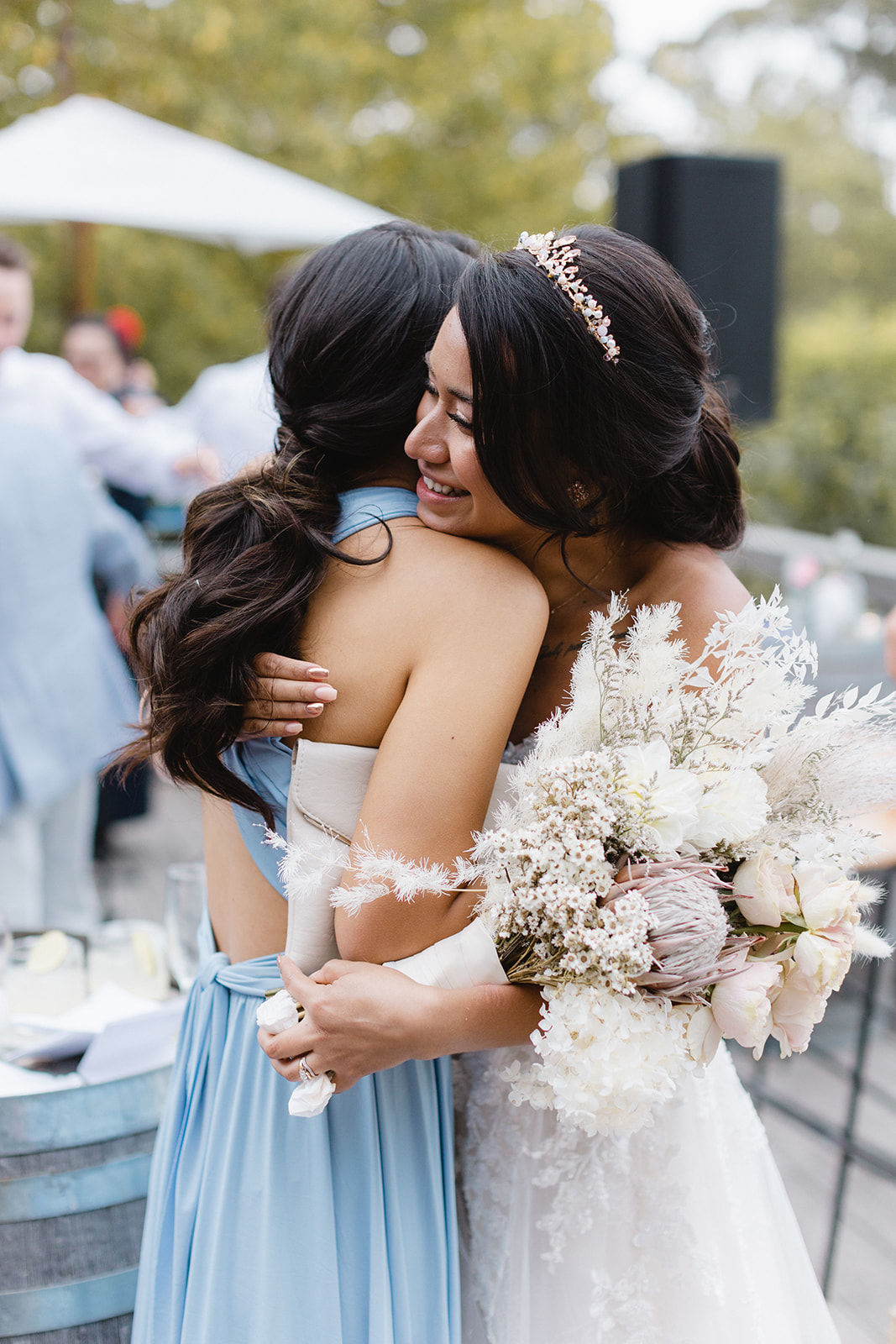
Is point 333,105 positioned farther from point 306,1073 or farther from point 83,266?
point 306,1073

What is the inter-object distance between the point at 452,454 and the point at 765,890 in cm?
58

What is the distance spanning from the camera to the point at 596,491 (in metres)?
1.37

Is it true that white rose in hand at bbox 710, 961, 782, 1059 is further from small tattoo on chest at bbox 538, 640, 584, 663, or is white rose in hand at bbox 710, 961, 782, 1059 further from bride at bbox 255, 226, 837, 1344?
small tattoo on chest at bbox 538, 640, 584, 663

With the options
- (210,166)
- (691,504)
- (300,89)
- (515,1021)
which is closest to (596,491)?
(691,504)

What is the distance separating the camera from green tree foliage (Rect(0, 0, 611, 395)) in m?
9.45

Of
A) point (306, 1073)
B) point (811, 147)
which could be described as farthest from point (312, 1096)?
point (811, 147)

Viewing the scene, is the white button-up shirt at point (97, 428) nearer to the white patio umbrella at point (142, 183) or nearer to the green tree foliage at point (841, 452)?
the white patio umbrella at point (142, 183)

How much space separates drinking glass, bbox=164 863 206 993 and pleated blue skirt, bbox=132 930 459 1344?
0.36 metres

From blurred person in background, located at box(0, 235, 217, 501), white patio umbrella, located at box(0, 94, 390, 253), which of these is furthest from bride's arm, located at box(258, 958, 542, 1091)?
white patio umbrella, located at box(0, 94, 390, 253)

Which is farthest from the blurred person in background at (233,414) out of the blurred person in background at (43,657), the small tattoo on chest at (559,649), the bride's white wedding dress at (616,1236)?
the bride's white wedding dress at (616,1236)

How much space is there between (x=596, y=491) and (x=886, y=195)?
20.1 m

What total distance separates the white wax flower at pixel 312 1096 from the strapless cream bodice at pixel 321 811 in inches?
5.3

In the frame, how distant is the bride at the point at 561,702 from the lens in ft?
4.05

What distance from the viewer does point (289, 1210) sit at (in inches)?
52.5
